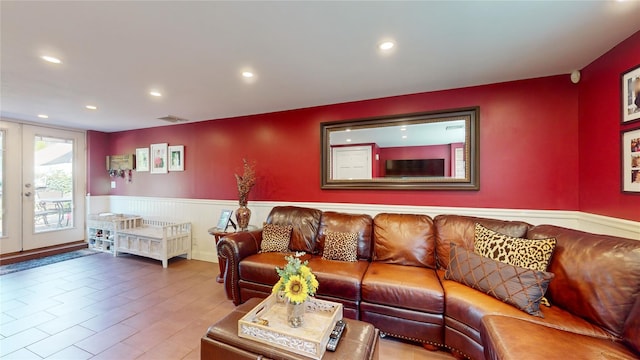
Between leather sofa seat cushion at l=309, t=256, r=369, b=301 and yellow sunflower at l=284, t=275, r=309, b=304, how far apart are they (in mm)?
787

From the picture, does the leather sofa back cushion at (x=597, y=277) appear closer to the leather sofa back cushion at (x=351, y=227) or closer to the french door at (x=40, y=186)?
the leather sofa back cushion at (x=351, y=227)

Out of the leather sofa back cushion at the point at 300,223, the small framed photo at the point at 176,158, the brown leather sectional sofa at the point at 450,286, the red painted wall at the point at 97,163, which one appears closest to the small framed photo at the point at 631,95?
the brown leather sectional sofa at the point at 450,286

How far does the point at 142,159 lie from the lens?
4.86 meters

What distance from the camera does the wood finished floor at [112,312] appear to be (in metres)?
1.95

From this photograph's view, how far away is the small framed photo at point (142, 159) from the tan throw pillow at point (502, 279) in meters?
5.28

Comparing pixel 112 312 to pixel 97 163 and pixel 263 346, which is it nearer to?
pixel 263 346

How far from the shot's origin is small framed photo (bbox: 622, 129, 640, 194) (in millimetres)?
1740

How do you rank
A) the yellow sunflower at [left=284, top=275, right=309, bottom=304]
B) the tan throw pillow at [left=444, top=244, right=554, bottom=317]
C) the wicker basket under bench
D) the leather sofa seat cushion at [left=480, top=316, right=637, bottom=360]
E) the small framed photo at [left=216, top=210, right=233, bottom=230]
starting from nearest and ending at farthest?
the leather sofa seat cushion at [left=480, top=316, right=637, bottom=360], the yellow sunflower at [left=284, top=275, right=309, bottom=304], the tan throw pillow at [left=444, top=244, right=554, bottom=317], the small framed photo at [left=216, top=210, right=233, bottom=230], the wicker basket under bench

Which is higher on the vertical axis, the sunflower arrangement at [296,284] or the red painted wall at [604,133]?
the red painted wall at [604,133]

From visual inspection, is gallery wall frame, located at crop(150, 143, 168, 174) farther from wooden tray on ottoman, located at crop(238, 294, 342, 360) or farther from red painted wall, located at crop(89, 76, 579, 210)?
wooden tray on ottoman, located at crop(238, 294, 342, 360)

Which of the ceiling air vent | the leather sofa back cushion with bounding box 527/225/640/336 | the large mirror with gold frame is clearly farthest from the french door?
the leather sofa back cushion with bounding box 527/225/640/336

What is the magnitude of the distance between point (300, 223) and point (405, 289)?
1.44 meters

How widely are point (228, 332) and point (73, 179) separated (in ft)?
18.0

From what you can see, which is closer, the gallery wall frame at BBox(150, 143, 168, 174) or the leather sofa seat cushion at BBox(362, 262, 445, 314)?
the leather sofa seat cushion at BBox(362, 262, 445, 314)
